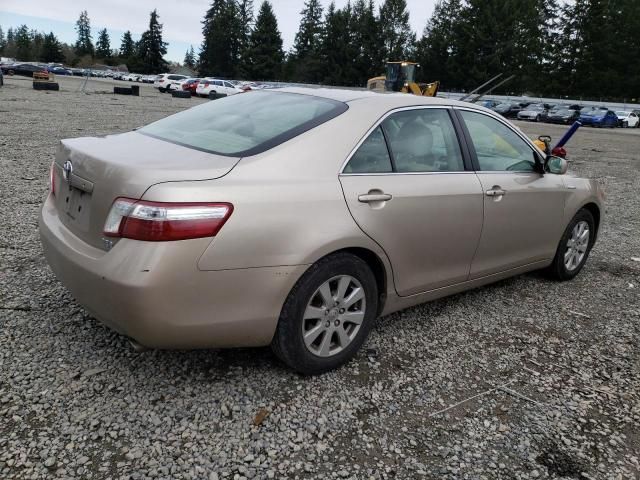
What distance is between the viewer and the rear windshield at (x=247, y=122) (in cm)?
296

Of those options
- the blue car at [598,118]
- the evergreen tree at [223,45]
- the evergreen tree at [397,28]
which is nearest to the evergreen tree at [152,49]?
the evergreen tree at [223,45]

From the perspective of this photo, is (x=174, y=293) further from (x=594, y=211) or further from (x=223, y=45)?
(x=223, y=45)

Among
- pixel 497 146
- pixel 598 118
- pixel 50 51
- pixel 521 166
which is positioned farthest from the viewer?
pixel 50 51

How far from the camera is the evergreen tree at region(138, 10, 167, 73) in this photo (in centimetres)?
10419

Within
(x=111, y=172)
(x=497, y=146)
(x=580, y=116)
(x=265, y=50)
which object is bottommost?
(x=111, y=172)

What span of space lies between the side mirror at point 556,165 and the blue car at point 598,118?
38.8 metres

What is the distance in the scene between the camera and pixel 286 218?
8.79 ft

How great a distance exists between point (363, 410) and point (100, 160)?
1807mm

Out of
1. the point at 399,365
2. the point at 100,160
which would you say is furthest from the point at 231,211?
the point at 399,365

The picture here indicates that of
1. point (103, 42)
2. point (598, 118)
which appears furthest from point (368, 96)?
point (103, 42)

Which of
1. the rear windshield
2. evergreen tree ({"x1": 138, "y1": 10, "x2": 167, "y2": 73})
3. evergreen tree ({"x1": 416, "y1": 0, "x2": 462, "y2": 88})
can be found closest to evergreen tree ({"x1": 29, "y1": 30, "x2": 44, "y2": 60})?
evergreen tree ({"x1": 138, "y1": 10, "x2": 167, "y2": 73})

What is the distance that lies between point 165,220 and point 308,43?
354ft

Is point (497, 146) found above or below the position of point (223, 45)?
below

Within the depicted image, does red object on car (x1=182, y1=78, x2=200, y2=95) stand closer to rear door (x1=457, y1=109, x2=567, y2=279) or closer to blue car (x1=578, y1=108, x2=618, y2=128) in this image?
blue car (x1=578, y1=108, x2=618, y2=128)
